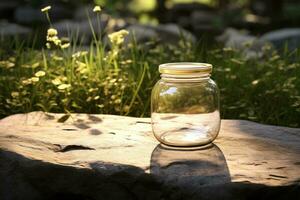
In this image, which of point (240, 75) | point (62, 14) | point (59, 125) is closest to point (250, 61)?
point (240, 75)

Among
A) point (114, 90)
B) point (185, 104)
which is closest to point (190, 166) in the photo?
point (185, 104)

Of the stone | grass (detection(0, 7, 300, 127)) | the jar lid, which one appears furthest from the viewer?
grass (detection(0, 7, 300, 127))

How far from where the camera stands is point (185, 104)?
2.54m

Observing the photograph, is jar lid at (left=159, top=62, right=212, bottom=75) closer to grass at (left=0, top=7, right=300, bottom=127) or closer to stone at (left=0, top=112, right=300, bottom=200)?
stone at (left=0, top=112, right=300, bottom=200)

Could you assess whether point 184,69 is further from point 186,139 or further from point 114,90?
point 114,90

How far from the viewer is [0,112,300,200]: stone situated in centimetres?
204

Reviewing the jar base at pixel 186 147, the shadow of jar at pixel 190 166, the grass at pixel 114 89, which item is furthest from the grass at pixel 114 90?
the shadow of jar at pixel 190 166

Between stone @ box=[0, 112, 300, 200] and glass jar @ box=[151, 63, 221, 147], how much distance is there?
70 millimetres

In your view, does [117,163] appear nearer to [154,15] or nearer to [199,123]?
[199,123]

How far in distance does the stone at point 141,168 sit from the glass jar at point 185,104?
→ 0.23 ft

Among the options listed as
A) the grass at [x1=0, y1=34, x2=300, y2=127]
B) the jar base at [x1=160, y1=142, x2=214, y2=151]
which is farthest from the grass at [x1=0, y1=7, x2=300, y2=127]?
the jar base at [x1=160, y1=142, x2=214, y2=151]

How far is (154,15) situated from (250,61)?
32.3 ft

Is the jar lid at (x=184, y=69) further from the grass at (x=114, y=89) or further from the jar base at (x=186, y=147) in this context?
the grass at (x=114, y=89)

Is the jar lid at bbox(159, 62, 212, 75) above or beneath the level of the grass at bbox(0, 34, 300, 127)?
above
